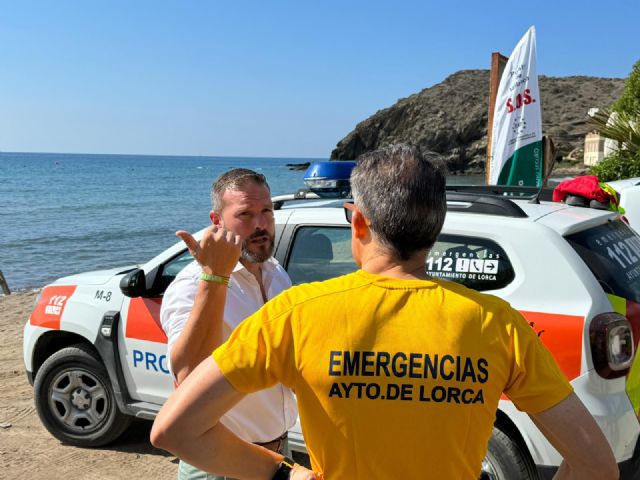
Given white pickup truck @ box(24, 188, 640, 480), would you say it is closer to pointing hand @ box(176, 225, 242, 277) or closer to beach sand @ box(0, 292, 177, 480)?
beach sand @ box(0, 292, 177, 480)

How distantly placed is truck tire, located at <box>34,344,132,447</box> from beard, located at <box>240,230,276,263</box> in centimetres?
244

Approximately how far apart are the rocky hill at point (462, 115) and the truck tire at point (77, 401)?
3165 inches

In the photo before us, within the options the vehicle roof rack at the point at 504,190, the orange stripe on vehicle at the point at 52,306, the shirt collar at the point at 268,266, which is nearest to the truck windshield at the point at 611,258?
the vehicle roof rack at the point at 504,190

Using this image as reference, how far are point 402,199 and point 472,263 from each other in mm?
1998

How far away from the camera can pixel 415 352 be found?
133 cm

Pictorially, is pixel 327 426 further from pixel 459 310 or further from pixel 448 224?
pixel 448 224

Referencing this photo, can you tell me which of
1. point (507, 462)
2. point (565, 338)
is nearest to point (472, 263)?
point (565, 338)

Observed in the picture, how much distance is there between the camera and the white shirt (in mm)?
2141

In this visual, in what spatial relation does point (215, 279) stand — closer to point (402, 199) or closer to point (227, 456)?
point (227, 456)

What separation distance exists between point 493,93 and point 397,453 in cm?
700

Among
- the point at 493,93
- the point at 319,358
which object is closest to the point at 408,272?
the point at 319,358

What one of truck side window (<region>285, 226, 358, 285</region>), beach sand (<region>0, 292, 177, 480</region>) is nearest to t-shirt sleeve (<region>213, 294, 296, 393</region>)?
truck side window (<region>285, 226, 358, 285</region>)

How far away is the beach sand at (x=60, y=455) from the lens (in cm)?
428

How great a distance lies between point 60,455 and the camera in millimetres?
4523
